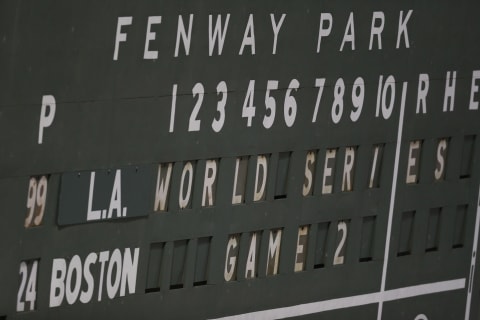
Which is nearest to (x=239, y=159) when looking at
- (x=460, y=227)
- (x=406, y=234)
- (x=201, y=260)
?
(x=201, y=260)

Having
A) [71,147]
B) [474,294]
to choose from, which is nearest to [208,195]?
[71,147]

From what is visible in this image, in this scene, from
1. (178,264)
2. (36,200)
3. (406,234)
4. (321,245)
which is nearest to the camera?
(36,200)

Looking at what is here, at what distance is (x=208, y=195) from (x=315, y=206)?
752 mm

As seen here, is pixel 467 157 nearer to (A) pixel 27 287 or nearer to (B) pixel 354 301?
(B) pixel 354 301

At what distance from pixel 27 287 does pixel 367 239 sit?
2280 millimetres

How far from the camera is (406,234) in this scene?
35.3ft

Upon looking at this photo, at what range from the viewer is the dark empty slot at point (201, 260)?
31.3ft

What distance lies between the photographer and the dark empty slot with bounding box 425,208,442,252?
1089 cm

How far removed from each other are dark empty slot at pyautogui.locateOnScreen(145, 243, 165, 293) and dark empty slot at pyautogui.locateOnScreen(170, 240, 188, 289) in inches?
3.2

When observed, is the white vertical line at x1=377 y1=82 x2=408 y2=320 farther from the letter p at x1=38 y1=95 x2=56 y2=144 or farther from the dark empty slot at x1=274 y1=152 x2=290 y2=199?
the letter p at x1=38 y1=95 x2=56 y2=144

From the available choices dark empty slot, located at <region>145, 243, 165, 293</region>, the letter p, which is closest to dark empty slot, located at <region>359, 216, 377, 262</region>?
dark empty slot, located at <region>145, 243, 165, 293</region>

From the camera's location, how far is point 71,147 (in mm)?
8742

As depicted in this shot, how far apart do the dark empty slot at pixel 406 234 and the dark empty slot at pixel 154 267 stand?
1.73 m

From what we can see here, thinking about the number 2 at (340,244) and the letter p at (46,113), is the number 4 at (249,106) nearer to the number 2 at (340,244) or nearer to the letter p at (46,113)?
the number 2 at (340,244)
